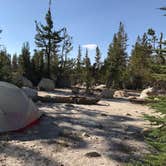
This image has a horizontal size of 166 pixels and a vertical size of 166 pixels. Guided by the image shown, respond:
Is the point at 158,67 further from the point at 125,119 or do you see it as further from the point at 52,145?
the point at 125,119

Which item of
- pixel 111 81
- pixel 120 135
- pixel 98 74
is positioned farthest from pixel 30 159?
pixel 111 81

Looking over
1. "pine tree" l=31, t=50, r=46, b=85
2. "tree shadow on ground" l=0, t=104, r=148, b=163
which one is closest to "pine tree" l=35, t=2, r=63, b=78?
"pine tree" l=31, t=50, r=46, b=85

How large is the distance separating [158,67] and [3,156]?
4.12 m

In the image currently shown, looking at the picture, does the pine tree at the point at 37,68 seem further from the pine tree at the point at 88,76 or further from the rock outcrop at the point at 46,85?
the pine tree at the point at 88,76

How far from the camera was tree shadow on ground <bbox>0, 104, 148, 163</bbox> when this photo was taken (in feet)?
20.4

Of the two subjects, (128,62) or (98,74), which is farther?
(128,62)

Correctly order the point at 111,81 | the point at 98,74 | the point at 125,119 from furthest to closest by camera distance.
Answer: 1. the point at 111,81
2. the point at 98,74
3. the point at 125,119

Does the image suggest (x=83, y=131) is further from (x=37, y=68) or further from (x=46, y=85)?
(x=37, y=68)

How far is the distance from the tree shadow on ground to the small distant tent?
10.0 inches

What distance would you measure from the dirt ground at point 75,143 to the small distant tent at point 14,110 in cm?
24

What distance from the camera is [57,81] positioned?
A: 26359 mm

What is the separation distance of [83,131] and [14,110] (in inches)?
83.1

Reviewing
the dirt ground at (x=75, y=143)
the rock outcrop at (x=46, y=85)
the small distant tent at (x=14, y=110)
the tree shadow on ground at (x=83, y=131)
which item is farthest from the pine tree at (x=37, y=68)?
the small distant tent at (x=14, y=110)

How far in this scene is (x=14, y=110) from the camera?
7430 mm
